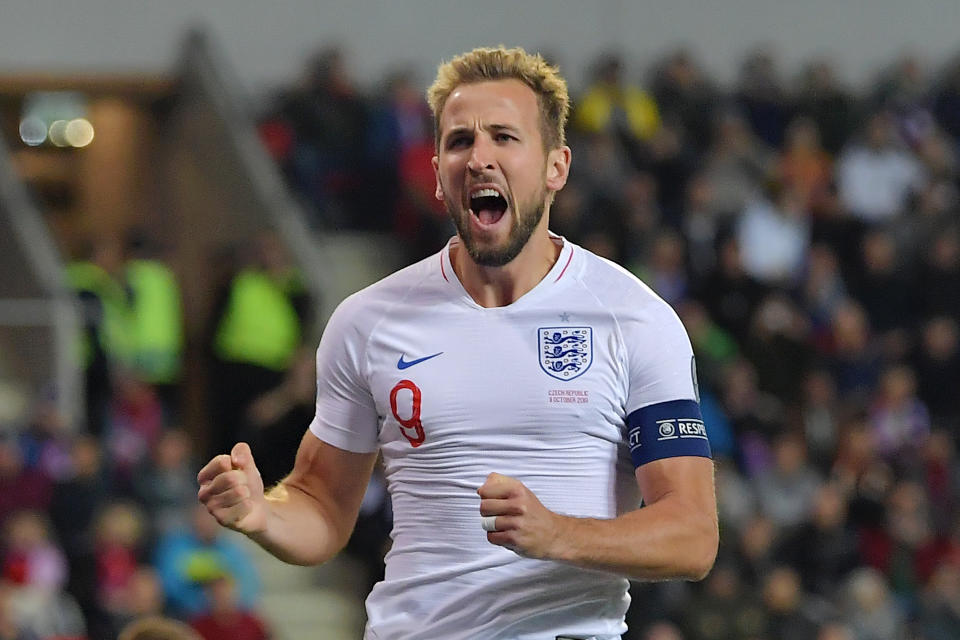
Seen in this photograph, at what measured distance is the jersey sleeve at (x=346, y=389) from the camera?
408cm

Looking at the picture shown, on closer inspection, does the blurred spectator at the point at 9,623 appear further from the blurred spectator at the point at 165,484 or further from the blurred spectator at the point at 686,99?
the blurred spectator at the point at 686,99

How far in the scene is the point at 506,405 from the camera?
150 inches

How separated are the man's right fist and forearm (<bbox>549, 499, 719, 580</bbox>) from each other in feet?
2.40

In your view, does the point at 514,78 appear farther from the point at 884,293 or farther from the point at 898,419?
the point at 884,293

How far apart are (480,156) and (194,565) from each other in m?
6.16

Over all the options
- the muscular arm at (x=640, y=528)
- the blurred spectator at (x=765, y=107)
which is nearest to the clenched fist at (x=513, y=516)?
the muscular arm at (x=640, y=528)

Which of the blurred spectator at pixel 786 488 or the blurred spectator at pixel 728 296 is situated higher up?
the blurred spectator at pixel 728 296

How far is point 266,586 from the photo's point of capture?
10945mm

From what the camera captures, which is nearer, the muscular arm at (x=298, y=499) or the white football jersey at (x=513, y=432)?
the muscular arm at (x=298, y=499)

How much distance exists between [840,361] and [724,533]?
2.44 meters

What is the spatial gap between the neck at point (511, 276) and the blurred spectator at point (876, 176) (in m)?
11.0

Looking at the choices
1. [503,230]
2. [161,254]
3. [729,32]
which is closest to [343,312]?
[503,230]

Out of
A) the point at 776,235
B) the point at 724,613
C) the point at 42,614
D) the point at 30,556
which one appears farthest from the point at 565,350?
the point at 776,235

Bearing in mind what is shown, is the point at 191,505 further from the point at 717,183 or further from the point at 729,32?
the point at 729,32
